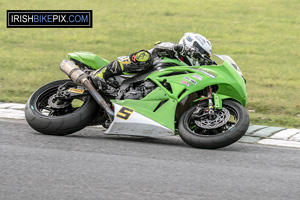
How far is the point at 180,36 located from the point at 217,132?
894 cm

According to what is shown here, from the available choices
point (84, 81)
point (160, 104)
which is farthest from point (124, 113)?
point (84, 81)

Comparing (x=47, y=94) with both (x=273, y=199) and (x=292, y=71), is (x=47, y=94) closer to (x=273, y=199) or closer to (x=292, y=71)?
(x=273, y=199)

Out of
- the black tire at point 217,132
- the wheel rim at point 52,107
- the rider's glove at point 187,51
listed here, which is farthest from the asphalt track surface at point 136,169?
the rider's glove at point 187,51

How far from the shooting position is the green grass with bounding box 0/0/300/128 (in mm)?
10656

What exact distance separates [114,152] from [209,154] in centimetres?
105

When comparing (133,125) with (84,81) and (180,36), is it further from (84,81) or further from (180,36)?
(180,36)

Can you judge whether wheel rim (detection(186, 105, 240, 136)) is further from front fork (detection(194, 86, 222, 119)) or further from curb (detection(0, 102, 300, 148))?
curb (detection(0, 102, 300, 148))

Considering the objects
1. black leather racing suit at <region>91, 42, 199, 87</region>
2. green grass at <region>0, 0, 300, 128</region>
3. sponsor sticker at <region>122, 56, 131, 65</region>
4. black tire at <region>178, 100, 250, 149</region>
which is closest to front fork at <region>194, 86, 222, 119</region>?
black tire at <region>178, 100, 250, 149</region>

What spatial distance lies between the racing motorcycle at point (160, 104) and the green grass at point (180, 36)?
6.09 ft

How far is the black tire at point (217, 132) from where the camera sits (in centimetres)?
659

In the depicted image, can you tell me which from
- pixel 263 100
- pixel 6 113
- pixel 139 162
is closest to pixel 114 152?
pixel 139 162

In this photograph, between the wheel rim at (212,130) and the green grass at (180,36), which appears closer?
the wheel rim at (212,130)

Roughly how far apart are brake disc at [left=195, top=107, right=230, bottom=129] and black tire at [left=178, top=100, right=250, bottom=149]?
0.30ft

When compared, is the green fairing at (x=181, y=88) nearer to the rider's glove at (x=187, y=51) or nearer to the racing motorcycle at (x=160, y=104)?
the racing motorcycle at (x=160, y=104)
